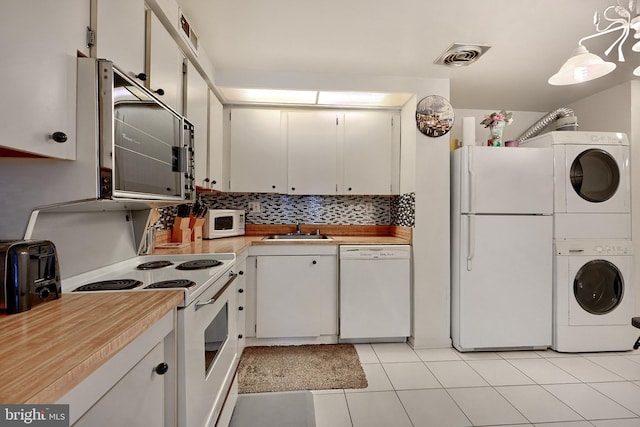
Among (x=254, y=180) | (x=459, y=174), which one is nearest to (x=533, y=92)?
(x=459, y=174)

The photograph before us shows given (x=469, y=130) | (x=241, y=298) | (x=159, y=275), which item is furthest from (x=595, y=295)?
(x=159, y=275)

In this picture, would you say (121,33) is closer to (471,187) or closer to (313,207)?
(313,207)

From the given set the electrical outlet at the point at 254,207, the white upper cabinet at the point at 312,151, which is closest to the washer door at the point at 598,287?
the white upper cabinet at the point at 312,151

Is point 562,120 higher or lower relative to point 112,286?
higher

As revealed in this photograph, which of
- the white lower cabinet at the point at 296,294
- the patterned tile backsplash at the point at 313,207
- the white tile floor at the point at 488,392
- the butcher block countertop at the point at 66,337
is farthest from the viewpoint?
the patterned tile backsplash at the point at 313,207

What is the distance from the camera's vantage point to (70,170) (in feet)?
3.11

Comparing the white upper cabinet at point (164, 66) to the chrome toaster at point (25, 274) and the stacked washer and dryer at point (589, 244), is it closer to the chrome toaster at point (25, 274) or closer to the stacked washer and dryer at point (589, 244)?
the chrome toaster at point (25, 274)

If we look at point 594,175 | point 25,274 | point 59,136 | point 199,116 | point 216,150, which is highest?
point 199,116

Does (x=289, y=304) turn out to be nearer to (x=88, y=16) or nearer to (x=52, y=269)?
(x=52, y=269)

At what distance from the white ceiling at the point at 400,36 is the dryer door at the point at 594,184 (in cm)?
72

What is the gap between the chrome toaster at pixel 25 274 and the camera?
2.65ft

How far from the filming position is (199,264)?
1593 mm

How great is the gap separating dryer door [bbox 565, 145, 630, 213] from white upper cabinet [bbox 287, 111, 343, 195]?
2.02m

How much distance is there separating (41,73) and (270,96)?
213 cm
